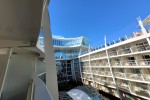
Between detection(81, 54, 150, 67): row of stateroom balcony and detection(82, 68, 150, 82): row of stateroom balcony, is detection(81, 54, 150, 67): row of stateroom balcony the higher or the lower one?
the higher one

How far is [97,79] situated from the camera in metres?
15.0

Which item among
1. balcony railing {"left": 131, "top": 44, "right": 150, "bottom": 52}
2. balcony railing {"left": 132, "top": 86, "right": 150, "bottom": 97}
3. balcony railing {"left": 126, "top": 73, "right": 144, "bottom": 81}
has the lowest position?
balcony railing {"left": 132, "top": 86, "right": 150, "bottom": 97}

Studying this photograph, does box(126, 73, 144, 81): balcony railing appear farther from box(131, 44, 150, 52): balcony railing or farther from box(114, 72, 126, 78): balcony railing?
box(131, 44, 150, 52): balcony railing

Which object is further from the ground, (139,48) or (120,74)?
(139,48)

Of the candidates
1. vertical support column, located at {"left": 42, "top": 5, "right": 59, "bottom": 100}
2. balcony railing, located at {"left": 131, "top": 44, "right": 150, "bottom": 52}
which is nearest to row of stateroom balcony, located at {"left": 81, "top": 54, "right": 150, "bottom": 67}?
balcony railing, located at {"left": 131, "top": 44, "right": 150, "bottom": 52}

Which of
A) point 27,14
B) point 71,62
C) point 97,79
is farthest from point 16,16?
point 71,62

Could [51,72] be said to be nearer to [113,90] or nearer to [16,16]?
[16,16]

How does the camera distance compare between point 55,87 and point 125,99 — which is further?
point 125,99

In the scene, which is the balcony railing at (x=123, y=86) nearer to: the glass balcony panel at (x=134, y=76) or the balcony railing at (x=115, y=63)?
the glass balcony panel at (x=134, y=76)

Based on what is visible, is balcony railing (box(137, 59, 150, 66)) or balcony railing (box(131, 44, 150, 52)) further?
balcony railing (box(131, 44, 150, 52))

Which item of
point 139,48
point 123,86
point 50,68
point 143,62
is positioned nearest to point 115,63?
point 123,86

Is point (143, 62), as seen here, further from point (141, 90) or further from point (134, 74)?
point (141, 90)

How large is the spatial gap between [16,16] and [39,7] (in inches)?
10.2

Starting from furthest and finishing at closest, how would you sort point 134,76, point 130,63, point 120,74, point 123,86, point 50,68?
point 120,74 → point 123,86 → point 130,63 → point 134,76 → point 50,68
